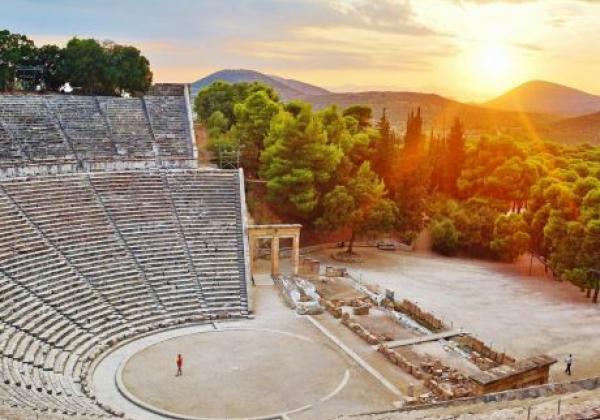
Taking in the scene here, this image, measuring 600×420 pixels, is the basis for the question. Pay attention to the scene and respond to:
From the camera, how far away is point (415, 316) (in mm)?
30469

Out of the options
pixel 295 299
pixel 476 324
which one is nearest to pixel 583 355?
pixel 476 324

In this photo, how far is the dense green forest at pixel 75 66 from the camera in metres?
43.6

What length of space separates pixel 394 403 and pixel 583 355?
10630mm

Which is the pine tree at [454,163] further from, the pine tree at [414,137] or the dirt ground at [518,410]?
the dirt ground at [518,410]

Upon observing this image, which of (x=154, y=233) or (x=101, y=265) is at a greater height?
(x=154, y=233)

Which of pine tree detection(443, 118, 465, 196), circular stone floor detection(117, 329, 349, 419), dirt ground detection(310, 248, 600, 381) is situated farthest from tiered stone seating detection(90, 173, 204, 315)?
pine tree detection(443, 118, 465, 196)

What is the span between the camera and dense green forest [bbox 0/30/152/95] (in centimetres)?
4356

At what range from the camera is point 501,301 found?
34.0 metres

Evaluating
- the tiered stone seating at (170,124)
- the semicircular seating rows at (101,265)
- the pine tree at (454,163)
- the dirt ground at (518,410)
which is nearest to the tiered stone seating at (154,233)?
Result: the semicircular seating rows at (101,265)

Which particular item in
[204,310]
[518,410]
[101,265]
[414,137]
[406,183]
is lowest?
[204,310]

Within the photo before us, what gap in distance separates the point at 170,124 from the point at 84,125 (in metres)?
5.45

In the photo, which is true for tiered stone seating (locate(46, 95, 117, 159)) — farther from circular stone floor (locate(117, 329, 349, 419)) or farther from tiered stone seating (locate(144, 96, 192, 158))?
circular stone floor (locate(117, 329, 349, 419))

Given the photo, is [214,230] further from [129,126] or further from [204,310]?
[129,126]

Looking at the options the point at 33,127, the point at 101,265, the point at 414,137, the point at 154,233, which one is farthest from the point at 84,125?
the point at 414,137
